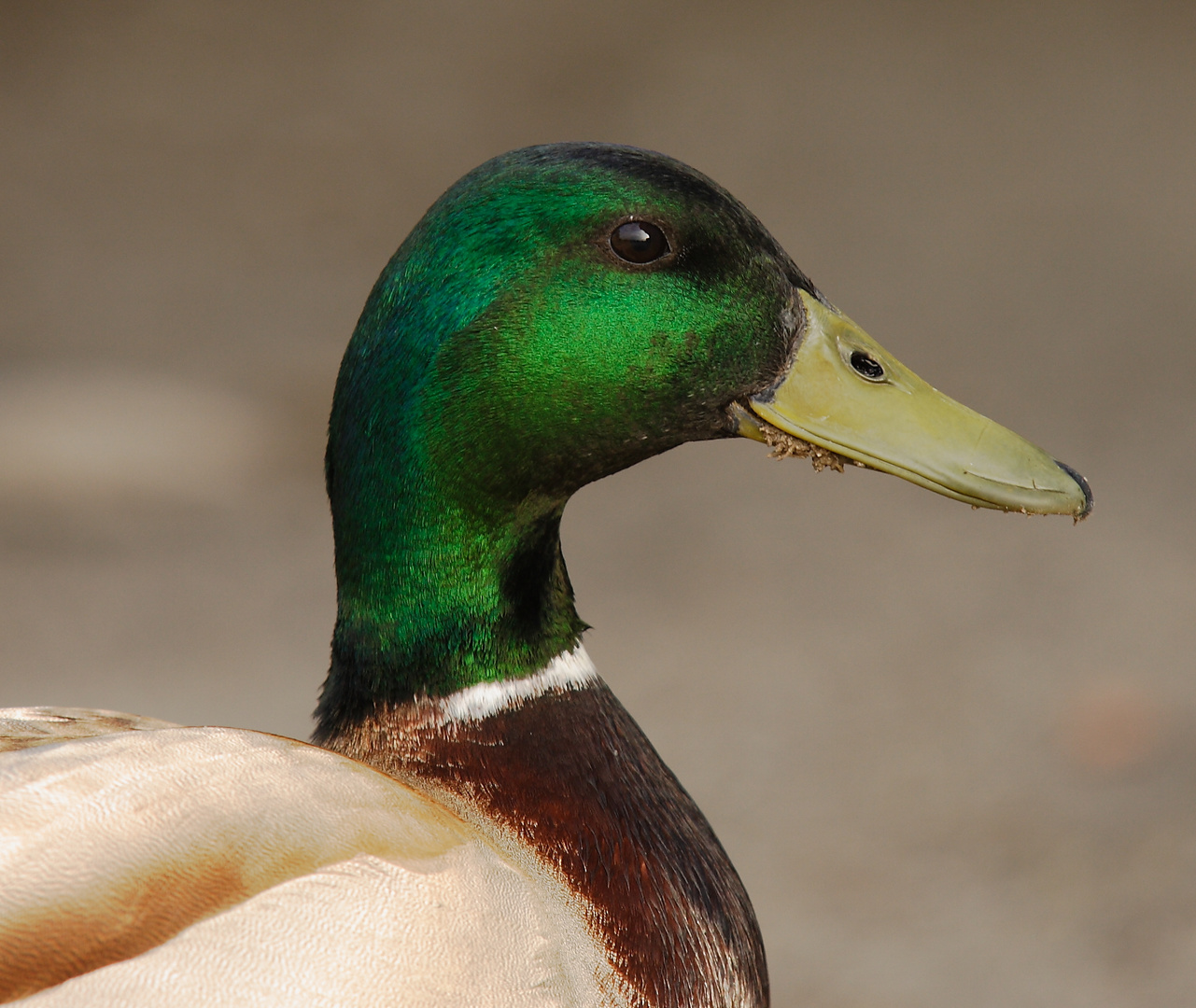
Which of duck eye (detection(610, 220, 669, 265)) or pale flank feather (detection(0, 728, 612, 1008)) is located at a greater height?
duck eye (detection(610, 220, 669, 265))

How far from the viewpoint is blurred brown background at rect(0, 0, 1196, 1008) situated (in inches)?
113

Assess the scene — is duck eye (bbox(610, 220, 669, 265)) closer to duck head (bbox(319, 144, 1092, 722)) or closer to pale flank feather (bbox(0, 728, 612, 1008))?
duck head (bbox(319, 144, 1092, 722))

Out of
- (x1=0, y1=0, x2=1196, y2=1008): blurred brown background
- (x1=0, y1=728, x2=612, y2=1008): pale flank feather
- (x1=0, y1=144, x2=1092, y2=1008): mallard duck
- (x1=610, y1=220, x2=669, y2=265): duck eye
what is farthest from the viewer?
(x1=0, y1=0, x2=1196, y2=1008): blurred brown background

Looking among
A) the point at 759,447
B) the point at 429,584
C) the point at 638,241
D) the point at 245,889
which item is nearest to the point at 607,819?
the point at 429,584

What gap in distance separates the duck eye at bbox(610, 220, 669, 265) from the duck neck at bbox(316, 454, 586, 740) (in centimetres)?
24

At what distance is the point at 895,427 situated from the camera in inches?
51.3

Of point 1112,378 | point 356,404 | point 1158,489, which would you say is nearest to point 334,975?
point 356,404

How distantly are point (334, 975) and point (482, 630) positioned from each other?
16.2 inches

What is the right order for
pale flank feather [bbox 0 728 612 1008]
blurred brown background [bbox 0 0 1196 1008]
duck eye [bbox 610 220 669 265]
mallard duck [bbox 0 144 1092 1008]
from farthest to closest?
1. blurred brown background [bbox 0 0 1196 1008]
2. duck eye [bbox 610 220 669 265]
3. mallard duck [bbox 0 144 1092 1008]
4. pale flank feather [bbox 0 728 612 1008]

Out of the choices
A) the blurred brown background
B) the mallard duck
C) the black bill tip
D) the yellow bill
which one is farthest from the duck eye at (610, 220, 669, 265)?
the blurred brown background

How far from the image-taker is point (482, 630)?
4.36 feet

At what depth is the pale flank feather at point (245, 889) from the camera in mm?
944

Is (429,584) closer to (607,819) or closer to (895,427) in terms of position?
(607,819)

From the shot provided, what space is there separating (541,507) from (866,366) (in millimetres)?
333
